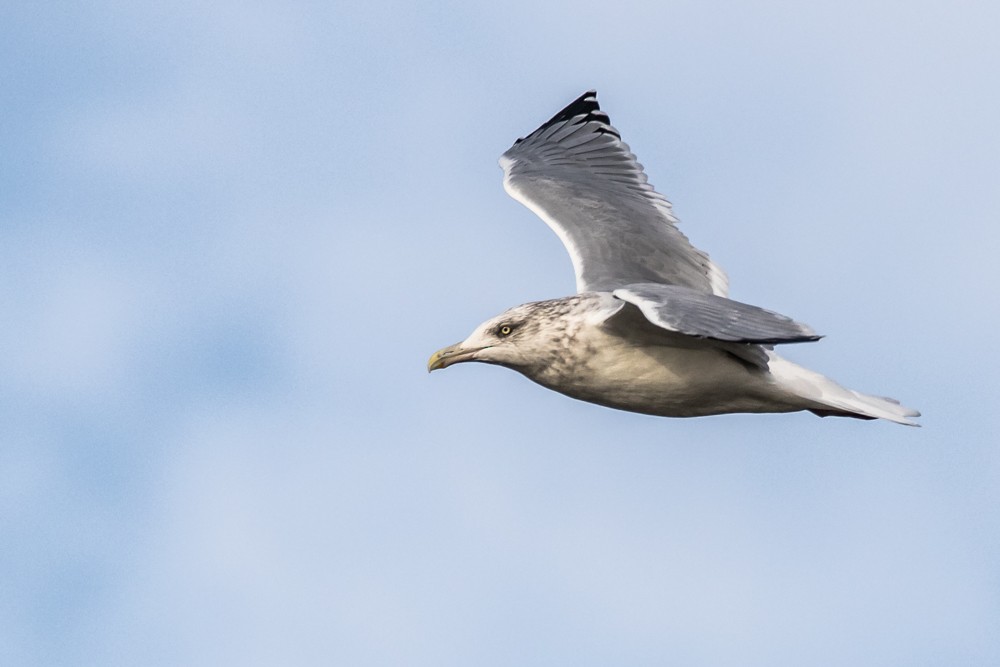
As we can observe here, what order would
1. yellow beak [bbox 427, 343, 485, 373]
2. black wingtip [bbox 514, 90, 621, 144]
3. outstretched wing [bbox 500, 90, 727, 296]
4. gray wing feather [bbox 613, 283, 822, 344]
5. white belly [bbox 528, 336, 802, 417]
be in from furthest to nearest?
black wingtip [bbox 514, 90, 621, 144]
outstretched wing [bbox 500, 90, 727, 296]
yellow beak [bbox 427, 343, 485, 373]
white belly [bbox 528, 336, 802, 417]
gray wing feather [bbox 613, 283, 822, 344]

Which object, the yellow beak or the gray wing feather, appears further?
the yellow beak

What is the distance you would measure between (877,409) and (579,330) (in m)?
2.22

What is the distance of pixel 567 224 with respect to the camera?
14078mm

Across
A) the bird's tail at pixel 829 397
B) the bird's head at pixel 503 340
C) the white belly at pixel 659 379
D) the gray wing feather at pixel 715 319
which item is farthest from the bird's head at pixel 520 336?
the bird's tail at pixel 829 397

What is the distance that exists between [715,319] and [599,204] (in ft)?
14.2

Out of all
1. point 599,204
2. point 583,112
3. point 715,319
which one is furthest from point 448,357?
point 583,112

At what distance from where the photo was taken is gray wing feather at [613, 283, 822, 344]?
9.77m

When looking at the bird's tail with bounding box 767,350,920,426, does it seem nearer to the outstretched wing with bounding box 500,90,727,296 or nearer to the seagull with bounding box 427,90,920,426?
the seagull with bounding box 427,90,920,426

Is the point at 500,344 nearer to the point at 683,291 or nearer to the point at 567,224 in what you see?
the point at 683,291

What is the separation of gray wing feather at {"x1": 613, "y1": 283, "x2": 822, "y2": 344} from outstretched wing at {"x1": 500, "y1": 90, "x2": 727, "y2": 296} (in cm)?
194

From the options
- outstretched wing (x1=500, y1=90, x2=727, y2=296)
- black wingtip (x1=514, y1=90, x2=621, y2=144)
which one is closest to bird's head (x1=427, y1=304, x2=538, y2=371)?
outstretched wing (x1=500, y1=90, x2=727, y2=296)

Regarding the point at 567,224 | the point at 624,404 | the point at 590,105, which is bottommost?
the point at 624,404

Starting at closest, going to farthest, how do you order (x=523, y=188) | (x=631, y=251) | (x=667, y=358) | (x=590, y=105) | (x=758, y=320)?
1. (x=758, y=320)
2. (x=667, y=358)
3. (x=631, y=251)
4. (x=523, y=188)
5. (x=590, y=105)

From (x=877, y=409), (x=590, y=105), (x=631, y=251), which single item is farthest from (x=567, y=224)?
(x=877, y=409)
